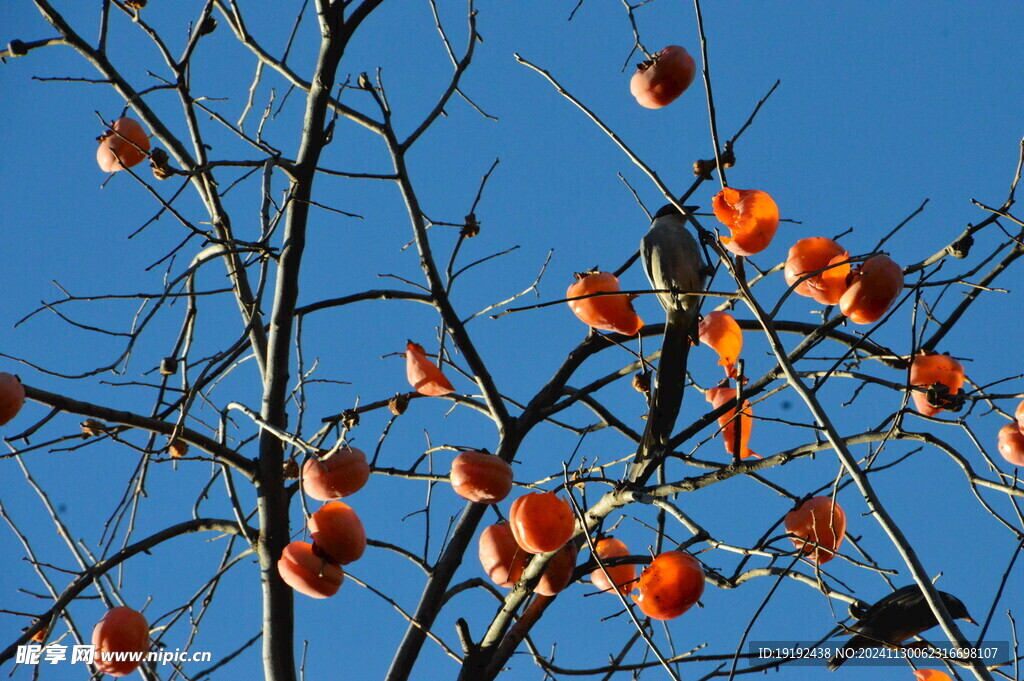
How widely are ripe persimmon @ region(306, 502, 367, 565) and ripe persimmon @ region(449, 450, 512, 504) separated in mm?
357

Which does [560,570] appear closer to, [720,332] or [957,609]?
[720,332]

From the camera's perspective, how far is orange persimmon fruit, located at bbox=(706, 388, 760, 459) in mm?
2396

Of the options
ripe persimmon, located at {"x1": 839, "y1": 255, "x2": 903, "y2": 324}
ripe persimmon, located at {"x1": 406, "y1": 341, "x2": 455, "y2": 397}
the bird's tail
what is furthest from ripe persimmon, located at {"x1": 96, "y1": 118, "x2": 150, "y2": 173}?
ripe persimmon, located at {"x1": 839, "y1": 255, "x2": 903, "y2": 324}

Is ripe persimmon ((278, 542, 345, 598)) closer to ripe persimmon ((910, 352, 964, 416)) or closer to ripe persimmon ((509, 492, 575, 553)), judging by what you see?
ripe persimmon ((509, 492, 575, 553))

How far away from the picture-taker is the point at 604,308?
273 cm

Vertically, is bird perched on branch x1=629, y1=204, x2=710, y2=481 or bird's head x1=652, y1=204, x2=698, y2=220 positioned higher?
bird's head x1=652, y1=204, x2=698, y2=220

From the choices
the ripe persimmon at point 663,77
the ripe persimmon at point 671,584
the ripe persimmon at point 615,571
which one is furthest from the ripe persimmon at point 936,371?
the ripe persimmon at point 663,77

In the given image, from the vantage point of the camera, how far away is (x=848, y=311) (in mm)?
2555

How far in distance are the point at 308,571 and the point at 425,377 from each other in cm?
73

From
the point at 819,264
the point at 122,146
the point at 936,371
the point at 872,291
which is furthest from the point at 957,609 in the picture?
the point at 122,146

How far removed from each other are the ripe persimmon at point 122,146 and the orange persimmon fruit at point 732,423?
83.1 inches

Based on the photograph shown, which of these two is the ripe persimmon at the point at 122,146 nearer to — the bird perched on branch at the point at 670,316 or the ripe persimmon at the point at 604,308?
the ripe persimmon at the point at 604,308

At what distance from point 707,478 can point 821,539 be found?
0.52 metres

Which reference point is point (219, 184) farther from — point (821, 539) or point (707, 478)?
point (821, 539)
